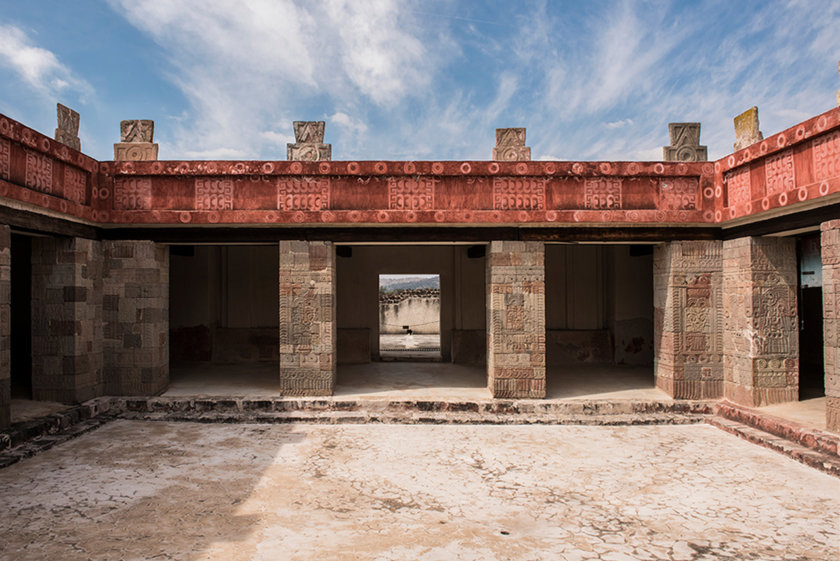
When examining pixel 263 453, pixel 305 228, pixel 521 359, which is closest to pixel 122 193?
pixel 305 228

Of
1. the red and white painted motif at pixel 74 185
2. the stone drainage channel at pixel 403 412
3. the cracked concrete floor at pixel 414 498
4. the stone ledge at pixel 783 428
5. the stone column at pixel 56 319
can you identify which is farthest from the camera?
the stone column at pixel 56 319

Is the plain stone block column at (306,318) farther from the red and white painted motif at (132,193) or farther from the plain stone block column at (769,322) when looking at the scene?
the plain stone block column at (769,322)

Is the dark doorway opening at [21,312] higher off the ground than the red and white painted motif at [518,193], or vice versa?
the red and white painted motif at [518,193]

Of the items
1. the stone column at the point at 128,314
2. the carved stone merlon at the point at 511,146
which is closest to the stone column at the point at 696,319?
the carved stone merlon at the point at 511,146

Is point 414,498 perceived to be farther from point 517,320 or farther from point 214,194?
point 214,194

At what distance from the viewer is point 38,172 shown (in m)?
5.42

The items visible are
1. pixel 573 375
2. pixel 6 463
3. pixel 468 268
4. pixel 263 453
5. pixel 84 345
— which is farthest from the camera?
pixel 468 268

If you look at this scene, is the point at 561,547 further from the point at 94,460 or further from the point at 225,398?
the point at 225,398

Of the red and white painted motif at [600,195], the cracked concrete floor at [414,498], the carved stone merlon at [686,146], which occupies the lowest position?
the cracked concrete floor at [414,498]

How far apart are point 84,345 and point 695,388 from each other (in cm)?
839

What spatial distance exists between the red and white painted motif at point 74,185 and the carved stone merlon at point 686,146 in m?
8.00

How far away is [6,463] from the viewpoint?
4.43m

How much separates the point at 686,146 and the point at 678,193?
0.70 m

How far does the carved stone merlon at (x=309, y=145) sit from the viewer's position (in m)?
6.53
